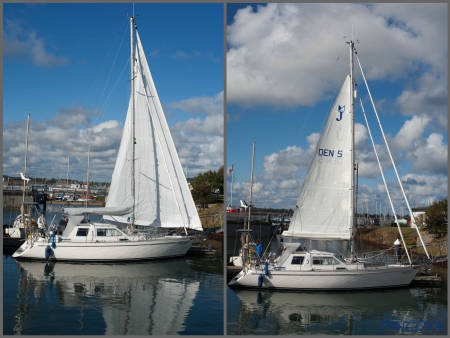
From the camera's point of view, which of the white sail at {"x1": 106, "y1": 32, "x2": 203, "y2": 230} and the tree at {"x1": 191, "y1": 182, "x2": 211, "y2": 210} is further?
the tree at {"x1": 191, "y1": 182, "x2": 211, "y2": 210}

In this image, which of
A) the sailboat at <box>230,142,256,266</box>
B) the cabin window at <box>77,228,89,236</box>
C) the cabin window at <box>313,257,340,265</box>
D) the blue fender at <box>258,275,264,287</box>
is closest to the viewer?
the blue fender at <box>258,275,264,287</box>

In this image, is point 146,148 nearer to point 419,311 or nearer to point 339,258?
point 339,258

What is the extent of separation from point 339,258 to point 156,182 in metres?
9.41

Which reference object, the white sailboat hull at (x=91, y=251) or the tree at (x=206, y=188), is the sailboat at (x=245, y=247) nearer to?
the white sailboat hull at (x=91, y=251)

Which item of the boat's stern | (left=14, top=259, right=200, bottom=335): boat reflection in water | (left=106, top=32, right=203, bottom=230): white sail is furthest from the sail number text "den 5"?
(left=106, top=32, right=203, bottom=230): white sail

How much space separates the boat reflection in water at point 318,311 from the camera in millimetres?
10265

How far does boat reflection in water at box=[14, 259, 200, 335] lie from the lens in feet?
30.8

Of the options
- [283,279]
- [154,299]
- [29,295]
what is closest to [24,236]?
[29,295]

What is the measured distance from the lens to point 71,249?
18.7 metres

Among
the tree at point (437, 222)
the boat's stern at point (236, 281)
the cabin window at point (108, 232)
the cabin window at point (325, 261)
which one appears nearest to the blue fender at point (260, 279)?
the boat's stern at point (236, 281)

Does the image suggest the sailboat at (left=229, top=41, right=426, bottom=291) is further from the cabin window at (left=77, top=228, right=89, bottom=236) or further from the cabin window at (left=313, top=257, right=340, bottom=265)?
the cabin window at (left=77, top=228, right=89, bottom=236)

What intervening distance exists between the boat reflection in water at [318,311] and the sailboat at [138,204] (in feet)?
22.5

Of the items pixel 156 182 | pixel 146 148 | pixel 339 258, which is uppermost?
pixel 146 148

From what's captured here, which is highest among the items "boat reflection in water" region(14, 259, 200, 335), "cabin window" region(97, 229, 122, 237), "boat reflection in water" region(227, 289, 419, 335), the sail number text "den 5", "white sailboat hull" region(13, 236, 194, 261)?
the sail number text "den 5"
